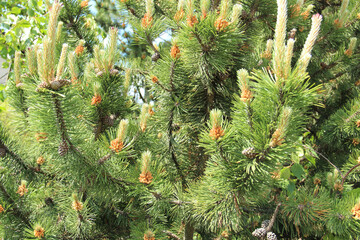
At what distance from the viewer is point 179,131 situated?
1.77 metres

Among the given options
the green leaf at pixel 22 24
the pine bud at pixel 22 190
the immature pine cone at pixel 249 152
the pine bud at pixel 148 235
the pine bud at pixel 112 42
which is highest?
the pine bud at pixel 112 42

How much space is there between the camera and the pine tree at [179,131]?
930mm

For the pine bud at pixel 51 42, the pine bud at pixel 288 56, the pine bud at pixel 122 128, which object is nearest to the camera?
the pine bud at pixel 51 42

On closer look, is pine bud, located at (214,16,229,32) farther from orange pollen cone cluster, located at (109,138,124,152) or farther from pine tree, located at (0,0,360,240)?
orange pollen cone cluster, located at (109,138,124,152)

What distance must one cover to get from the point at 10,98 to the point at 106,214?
32.9 inches

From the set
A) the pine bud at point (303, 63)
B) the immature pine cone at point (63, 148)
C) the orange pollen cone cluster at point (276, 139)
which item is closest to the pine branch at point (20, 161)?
the immature pine cone at point (63, 148)

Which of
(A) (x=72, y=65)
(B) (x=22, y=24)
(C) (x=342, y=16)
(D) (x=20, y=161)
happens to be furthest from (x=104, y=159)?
(B) (x=22, y=24)

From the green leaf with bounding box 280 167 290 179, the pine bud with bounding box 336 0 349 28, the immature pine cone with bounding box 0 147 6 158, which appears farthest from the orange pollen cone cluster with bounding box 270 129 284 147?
the pine bud with bounding box 336 0 349 28

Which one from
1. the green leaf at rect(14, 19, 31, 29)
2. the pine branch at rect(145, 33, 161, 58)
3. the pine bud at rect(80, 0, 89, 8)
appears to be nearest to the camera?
the pine branch at rect(145, 33, 161, 58)

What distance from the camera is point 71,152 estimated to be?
1071 millimetres

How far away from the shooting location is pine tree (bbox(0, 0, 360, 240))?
930 mm

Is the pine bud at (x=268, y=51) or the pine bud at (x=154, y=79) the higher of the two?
the pine bud at (x=268, y=51)

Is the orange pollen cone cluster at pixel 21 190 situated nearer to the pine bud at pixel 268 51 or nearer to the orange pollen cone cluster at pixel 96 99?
the orange pollen cone cluster at pixel 96 99

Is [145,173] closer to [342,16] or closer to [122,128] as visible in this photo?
[122,128]
